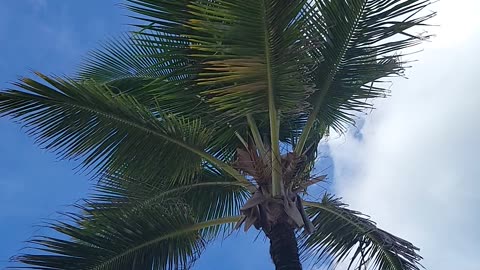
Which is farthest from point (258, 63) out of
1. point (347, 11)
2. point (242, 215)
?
point (242, 215)

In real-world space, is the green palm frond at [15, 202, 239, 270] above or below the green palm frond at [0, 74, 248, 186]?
below

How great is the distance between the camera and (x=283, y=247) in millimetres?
6453

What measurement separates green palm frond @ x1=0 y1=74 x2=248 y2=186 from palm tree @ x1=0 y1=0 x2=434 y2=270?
0.04ft

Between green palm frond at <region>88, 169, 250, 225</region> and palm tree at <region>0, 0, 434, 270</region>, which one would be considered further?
green palm frond at <region>88, 169, 250, 225</region>

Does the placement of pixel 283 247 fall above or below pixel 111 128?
below

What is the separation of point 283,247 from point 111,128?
1.93m

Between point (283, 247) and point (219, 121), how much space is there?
1.34 metres

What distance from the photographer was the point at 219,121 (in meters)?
6.84

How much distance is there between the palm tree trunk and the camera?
639 cm

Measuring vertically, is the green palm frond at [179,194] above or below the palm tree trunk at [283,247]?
above

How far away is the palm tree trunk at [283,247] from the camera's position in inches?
251

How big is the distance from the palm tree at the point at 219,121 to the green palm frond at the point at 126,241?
1 centimetres

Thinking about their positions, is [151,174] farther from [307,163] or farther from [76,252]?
[307,163]

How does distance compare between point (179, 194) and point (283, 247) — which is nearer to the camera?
point (283, 247)
